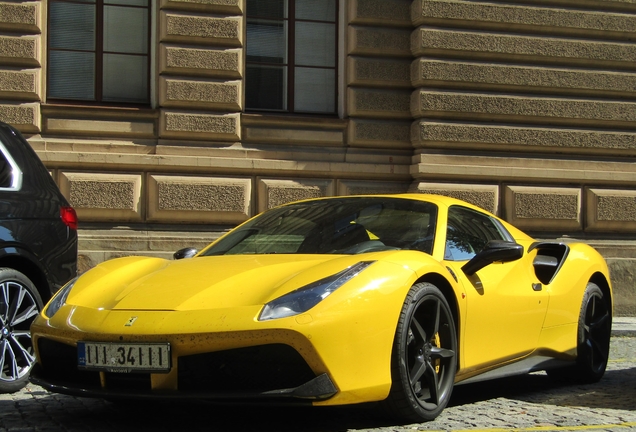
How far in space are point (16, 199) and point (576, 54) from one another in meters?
8.35

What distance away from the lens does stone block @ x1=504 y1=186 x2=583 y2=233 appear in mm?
12359

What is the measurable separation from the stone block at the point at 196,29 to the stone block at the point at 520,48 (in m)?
2.31

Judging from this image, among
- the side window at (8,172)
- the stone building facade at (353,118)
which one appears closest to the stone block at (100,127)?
the stone building facade at (353,118)

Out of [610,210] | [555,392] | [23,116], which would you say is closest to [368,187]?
[610,210]

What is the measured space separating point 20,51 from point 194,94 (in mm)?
1968

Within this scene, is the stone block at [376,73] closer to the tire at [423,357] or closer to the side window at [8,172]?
the side window at [8,172]

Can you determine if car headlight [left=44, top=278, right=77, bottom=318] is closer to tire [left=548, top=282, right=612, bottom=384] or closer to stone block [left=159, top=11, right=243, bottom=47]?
tire [left=548, top=282, right=612, bottom=384]

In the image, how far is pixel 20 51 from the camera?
1127cm

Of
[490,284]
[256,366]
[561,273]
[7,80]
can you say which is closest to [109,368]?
[256,366]

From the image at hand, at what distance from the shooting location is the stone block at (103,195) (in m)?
11.3

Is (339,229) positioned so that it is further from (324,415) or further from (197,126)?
(197,126)

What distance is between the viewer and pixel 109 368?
14.2 ft

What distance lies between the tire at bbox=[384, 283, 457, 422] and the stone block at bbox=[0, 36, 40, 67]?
7.74 meters

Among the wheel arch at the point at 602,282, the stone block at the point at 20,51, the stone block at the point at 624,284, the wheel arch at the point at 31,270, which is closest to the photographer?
the wheel arch at the point at 31,270
